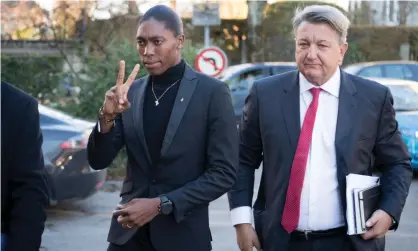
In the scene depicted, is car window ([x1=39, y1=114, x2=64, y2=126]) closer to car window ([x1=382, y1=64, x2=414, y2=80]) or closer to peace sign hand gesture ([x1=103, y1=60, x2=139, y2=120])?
peace sign hand gesture ([x1=103, y1=60, x2=139, y2=120])

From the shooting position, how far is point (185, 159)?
314 cm

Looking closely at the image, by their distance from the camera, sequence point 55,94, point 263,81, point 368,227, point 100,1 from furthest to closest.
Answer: point 100,1 → point 55,94 → point 263,81 → point 368,227

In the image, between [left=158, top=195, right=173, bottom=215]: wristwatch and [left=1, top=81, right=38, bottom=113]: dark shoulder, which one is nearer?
[left=1, top=81, right=38, bottom=113]: dark shoulder

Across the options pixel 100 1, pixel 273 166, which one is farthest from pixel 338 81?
pixel 100 1

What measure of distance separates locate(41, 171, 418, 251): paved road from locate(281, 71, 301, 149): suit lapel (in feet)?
13.0

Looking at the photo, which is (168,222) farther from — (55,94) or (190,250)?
(55,94)

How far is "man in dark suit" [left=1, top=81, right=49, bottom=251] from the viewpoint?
2496mm

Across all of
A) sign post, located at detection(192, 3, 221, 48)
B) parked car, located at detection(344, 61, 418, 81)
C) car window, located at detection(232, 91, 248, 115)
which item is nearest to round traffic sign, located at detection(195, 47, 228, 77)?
sign post, located at detection(192, 3, 221, 48)

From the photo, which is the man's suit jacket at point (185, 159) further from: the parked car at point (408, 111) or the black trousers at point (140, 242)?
the parked car at point (408, 111)

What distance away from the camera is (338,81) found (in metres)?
3.22

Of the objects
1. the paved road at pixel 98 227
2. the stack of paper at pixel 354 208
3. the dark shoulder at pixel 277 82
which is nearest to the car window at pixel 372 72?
the paved road at pixel 98 227

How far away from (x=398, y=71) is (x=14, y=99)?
16917 mm

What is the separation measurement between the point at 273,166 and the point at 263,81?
1.38 feet

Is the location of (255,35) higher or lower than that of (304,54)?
lower
